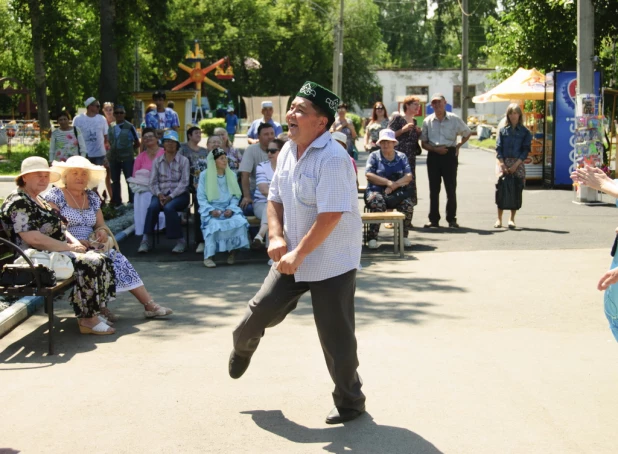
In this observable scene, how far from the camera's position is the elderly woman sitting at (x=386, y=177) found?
458 inches

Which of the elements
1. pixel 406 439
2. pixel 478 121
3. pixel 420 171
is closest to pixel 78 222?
pixel 406 439

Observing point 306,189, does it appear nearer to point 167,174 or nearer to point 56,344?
point 56,344

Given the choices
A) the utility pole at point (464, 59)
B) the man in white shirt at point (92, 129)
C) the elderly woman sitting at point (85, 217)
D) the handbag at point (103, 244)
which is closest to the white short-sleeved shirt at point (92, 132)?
the man in white shirt at point (92, 129)

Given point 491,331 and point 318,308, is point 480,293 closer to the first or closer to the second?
point 491,331

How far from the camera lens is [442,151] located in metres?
13.3

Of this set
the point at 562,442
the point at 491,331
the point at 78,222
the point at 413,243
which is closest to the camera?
the point at 562,442

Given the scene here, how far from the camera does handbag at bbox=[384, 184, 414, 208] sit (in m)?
11.7

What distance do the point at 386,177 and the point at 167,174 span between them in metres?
2.89

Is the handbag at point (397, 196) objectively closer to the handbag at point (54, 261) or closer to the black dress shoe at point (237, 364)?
the handbag at point (54, 261)

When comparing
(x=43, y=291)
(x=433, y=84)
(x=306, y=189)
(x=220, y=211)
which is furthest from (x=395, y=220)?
(x=433, y=84)

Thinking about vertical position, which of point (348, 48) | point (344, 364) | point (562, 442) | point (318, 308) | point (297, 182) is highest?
point (348, 48)

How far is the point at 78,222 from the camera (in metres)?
7.75

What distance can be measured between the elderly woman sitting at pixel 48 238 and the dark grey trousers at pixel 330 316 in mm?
2473

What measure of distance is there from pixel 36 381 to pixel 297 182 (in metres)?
2.40
